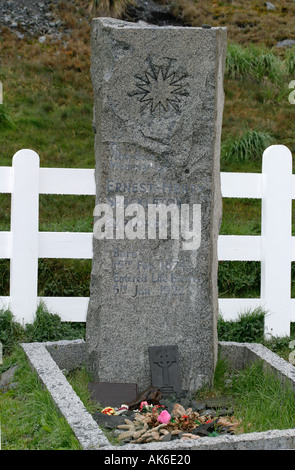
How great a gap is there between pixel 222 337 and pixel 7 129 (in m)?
6.36

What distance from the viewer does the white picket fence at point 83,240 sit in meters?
5.67

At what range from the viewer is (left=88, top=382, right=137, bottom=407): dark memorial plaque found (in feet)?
14.6

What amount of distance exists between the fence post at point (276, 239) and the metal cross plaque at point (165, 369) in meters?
1.57

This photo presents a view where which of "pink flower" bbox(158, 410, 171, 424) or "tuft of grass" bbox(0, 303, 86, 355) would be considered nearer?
"pink flower" bbox(158, 410, 171, 424)

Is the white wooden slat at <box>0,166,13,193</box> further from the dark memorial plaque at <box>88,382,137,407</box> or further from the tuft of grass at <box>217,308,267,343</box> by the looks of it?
the tuft of grass at <box>217,308,267,343</box>

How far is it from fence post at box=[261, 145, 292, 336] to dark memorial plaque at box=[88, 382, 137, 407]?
188 cm

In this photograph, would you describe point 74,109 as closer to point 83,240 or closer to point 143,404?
point 83,240

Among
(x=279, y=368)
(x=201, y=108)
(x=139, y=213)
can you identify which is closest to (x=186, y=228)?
(x=139, y=213)

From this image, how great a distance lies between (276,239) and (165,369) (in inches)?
74.7

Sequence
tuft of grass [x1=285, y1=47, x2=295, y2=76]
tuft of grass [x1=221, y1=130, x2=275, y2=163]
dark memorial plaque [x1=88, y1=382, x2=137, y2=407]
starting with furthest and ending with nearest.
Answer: tuft of grass [x1=285, y1=47, x2=295, y2=76] → tuft of grass [x1=221, y1=130, x2=275, y2=163] → dark memorial plaque [x1=88, y1=382, x2=137, y2=407]

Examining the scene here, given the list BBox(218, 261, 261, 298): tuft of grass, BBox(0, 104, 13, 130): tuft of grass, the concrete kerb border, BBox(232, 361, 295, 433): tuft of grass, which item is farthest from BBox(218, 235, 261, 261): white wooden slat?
BBox(0, 104, 13, 130): tuft of grass
